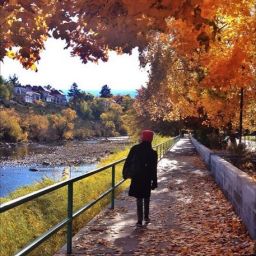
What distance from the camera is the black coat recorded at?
29.3ft

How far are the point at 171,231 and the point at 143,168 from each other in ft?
4.24

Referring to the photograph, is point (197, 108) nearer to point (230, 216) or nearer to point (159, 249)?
point (230, 216)

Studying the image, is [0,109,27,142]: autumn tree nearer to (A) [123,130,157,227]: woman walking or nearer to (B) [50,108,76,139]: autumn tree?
(B) [50,108,76,139]: autumn tree

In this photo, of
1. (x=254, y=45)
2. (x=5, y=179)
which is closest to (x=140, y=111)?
(x=5, y=179)

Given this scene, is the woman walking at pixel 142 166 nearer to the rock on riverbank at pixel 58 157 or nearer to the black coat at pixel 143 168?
the black coat at pixel 143 168

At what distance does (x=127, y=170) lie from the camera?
29.6ft

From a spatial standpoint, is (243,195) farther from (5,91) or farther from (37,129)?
(5,91)

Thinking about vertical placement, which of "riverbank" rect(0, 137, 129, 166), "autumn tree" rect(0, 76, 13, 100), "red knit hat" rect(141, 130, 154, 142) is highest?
"autumn tree" rect(0, 76, 13, 100)

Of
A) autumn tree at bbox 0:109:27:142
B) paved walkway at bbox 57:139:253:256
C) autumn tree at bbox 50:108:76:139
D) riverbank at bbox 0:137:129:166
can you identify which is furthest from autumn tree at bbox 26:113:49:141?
paved walkway at bbox 57:139:253:256

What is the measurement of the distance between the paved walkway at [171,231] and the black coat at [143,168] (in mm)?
738

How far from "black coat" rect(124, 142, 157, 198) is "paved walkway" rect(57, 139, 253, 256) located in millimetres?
738

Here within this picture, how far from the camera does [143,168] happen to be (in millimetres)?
8922

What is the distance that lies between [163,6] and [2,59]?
9.78ft

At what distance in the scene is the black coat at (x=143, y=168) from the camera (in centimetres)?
892
